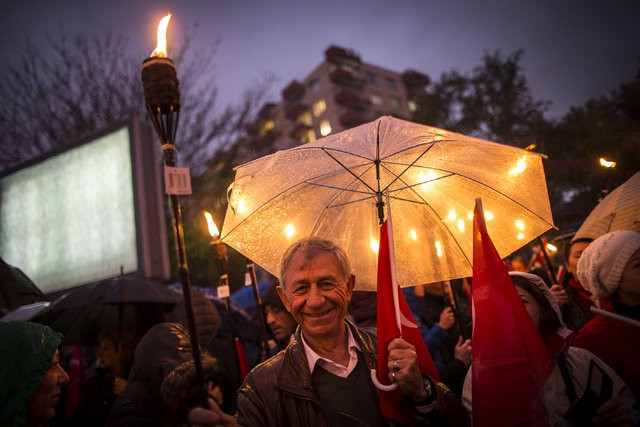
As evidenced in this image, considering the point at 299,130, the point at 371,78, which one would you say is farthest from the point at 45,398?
the point at 371,78

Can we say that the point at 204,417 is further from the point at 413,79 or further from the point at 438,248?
the point at 413,79

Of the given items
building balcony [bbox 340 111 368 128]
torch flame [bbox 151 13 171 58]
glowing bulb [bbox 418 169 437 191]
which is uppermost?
building balcony [bbox 340 111 368 128]

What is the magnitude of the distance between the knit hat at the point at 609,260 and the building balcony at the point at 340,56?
5063 centimetres

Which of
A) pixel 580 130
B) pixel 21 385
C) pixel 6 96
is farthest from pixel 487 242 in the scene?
pixel 580 130

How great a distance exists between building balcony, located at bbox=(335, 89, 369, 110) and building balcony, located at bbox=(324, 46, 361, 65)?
4.31 m

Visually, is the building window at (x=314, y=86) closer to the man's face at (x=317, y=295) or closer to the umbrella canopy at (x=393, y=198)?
the umbrella canopy at (x=393, y=198)

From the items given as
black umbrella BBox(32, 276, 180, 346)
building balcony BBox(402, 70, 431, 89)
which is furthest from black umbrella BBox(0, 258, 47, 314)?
building balcony BBox(402, 70, 431, 89)

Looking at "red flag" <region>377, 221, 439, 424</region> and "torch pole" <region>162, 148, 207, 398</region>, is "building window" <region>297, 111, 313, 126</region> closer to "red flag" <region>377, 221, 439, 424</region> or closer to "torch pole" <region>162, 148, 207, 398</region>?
"red flag" <region>377, 221, 439, 424</region>

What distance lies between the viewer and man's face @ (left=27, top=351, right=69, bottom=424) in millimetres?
1982

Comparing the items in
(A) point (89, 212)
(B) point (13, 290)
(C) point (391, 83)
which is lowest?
(B) point (13, 290)

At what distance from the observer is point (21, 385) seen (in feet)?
6.22

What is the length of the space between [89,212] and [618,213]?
8.47 m

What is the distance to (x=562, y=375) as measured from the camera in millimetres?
2250

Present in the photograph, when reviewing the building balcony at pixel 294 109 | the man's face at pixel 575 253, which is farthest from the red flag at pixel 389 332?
the building balcony at pixel 294 109
